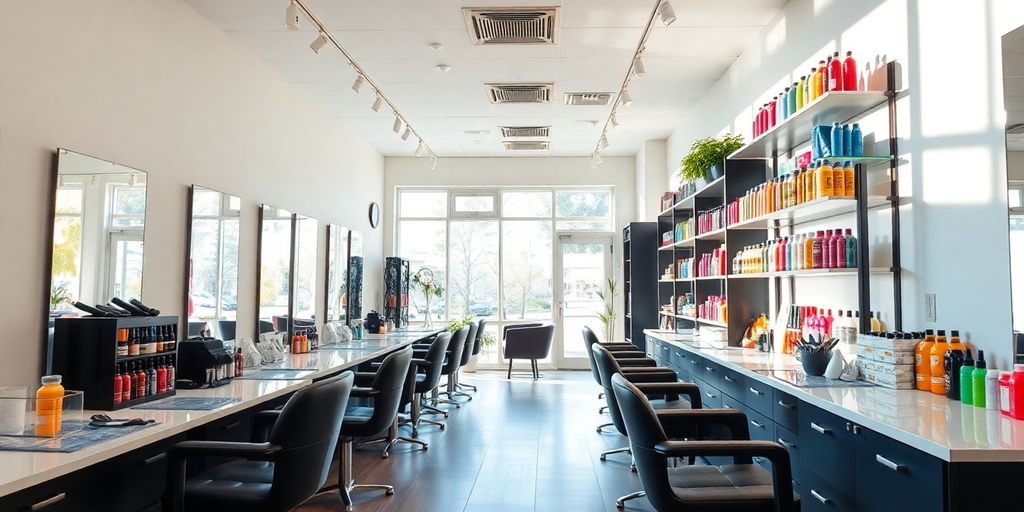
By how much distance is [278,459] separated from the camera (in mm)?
2197

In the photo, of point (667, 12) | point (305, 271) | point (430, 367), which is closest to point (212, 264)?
point (305, 271)

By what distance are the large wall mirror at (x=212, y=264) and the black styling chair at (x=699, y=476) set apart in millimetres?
3038

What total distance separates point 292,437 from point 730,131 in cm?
452

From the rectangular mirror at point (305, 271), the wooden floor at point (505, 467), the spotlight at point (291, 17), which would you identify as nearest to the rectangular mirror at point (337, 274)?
the rectangular mirror at point (305, 271)

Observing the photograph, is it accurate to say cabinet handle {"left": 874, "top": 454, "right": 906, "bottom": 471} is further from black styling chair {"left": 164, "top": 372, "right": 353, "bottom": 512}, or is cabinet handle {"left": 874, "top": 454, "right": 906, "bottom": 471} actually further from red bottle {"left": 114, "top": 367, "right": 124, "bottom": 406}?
red bottle {"left": 114, "top": 367, "right": 124, "bottom": 406}

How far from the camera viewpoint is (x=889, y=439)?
1913 mm

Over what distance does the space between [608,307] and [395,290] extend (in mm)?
3015

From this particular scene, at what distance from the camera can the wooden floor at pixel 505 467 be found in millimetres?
3539

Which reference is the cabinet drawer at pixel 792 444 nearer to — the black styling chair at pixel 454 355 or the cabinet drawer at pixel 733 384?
the cabinet drawer at pixel 733 384

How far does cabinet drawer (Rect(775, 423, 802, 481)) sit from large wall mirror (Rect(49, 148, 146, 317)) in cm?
335

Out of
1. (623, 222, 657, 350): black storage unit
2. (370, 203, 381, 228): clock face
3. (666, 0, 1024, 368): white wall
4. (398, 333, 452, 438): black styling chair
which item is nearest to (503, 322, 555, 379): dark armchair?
(623, 222, 657, 350): black storage unit

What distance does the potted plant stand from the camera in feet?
15.7

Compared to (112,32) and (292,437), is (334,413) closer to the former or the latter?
(292,437)

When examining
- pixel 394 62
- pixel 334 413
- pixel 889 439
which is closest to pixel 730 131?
pixel 394 62
